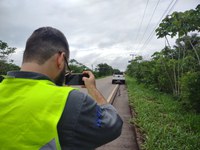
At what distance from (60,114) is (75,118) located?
3.0 inches

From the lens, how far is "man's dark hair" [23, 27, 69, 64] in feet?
4.41

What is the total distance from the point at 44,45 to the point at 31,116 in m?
0.43

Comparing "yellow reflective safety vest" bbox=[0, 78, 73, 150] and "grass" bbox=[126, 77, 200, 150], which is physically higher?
"yellow reflective safety vest" bbox=[0, 78, 73, 150]

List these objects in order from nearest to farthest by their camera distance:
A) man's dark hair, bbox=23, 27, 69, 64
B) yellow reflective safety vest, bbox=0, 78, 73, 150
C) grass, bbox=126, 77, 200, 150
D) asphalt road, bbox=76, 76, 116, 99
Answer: yellow reflective safety vest, bbox=0, 78, 73, 150
man's dark hair, bbox=23, 27, 69, 64
grass, bbox=126, 77, 200, 150
asphalt road, bbox=76, 76, 116, 99

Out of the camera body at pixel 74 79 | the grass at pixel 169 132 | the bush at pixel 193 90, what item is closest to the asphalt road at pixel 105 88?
the bush at pixel 193 90

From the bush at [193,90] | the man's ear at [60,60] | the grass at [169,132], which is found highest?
the man's ear at [60,60]

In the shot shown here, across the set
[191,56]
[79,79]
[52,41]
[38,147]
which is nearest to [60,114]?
[38,147]

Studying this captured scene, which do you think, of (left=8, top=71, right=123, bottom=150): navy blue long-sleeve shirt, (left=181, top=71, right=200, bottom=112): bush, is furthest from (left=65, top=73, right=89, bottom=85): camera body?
(left=181, top=71, right=200, bottom=112): bush

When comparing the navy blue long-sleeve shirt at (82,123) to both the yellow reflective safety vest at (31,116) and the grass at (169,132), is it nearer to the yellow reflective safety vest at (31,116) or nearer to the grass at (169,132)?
the yellow reflective safety vest at (31,116)

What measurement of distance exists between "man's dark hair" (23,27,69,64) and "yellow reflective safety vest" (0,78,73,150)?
0.18 meters

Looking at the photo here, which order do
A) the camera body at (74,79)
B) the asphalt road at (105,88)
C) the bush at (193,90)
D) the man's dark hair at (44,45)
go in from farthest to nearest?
the asphalt road at (105,88) < the bush at (193,90) < the camera body at (74,79) < the man's dark hair at (44,45)

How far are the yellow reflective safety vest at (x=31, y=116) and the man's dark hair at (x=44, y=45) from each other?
182 millimetres

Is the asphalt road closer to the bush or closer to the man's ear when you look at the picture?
the bush

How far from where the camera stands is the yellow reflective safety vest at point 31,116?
1.11 m
